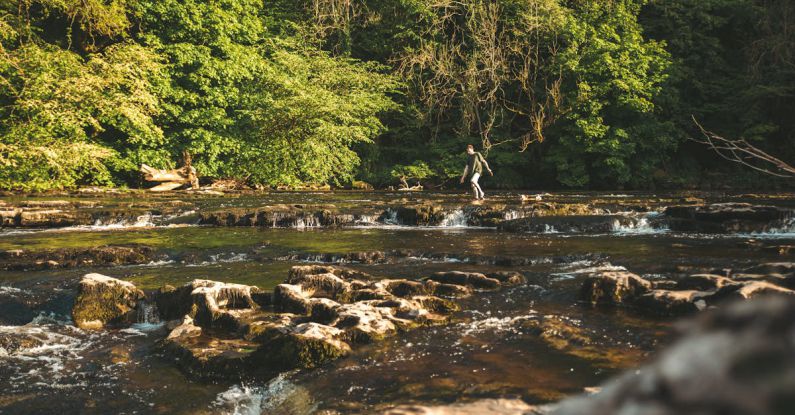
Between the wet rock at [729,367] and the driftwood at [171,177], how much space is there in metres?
27.5

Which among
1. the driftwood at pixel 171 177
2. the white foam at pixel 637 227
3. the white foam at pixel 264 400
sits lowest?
the white foam at pixel 264 400

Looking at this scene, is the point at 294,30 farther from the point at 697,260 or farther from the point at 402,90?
the point at 697,260

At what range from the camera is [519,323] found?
20.7 feet

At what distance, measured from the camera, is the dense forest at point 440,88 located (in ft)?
85.5

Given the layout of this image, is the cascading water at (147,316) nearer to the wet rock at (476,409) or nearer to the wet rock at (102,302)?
the wet rock at (102,302)

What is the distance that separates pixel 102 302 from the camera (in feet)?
23.9

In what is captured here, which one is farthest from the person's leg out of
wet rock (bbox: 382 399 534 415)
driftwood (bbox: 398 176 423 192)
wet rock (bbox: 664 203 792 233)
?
wet rock (bbox: 382 399 534 415)

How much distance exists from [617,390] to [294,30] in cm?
3660

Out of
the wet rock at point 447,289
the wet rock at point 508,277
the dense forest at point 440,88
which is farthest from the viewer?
the dense forest at point 440,88

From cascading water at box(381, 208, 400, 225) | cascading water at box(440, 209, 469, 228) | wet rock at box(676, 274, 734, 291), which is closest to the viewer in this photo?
wet rock at box(676, 274, 734, 291)

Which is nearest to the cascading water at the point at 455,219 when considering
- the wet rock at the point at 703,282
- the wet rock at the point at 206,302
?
the wet rock at the point at 703,282

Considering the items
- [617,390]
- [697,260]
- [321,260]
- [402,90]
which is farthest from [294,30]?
[617,390]

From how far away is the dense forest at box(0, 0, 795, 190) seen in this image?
26.1 meters

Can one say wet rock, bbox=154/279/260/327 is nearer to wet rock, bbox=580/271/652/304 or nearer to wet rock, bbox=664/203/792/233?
wet rock, bbox=580/271/652/304
